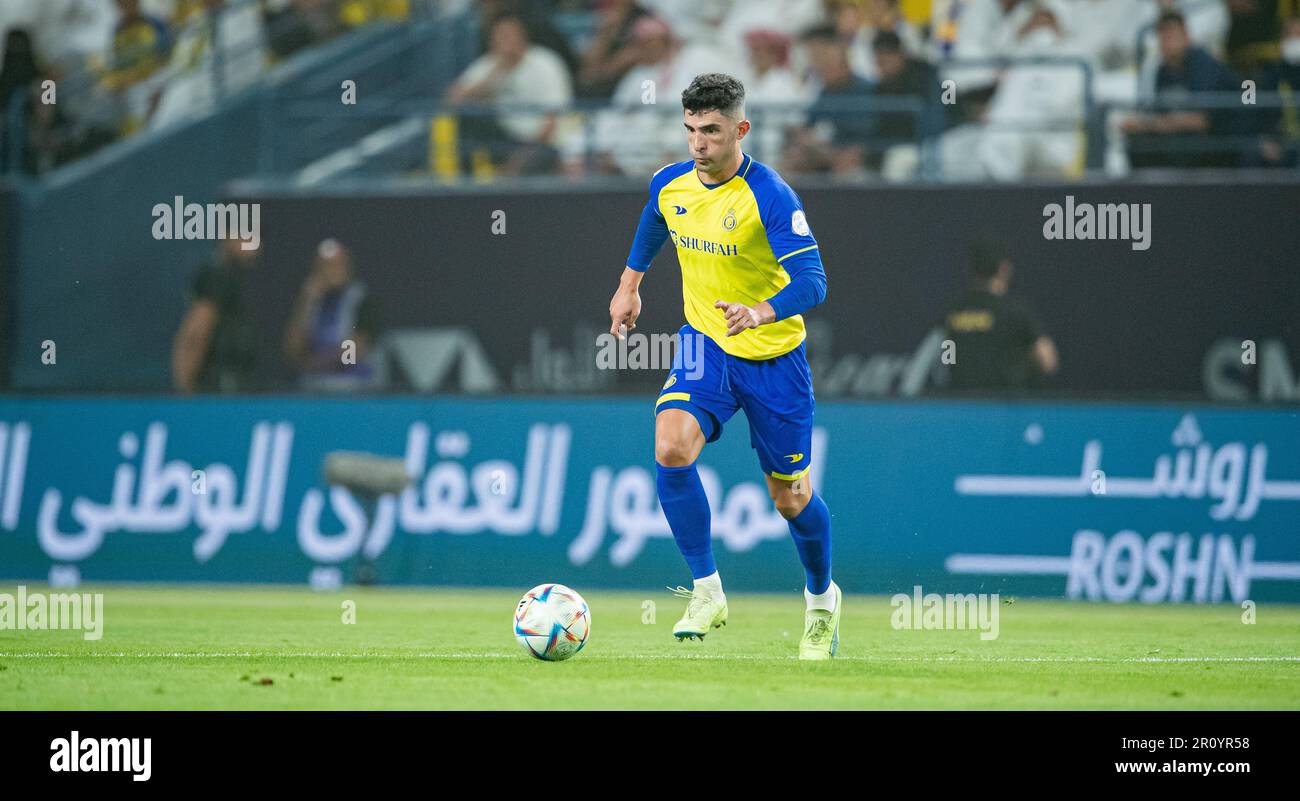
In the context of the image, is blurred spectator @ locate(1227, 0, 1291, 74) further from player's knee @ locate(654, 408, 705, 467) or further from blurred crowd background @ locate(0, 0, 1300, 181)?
player's knee @ locate(654, 408, 705, 467)

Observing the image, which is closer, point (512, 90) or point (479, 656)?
point (479, 656)

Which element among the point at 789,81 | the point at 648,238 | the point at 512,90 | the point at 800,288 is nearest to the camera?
the point at 800,288

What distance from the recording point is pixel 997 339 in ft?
47.1

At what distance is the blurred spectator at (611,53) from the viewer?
17.1 metres

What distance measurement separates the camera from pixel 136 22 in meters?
19.3

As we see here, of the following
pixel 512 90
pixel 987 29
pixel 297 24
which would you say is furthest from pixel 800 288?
pixel 297 24

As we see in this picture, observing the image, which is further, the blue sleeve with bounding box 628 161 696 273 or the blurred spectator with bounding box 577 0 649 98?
the blurred spectator with bounding box 577 0 649 98

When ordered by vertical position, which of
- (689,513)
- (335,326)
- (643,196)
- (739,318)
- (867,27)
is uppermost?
(867,27)

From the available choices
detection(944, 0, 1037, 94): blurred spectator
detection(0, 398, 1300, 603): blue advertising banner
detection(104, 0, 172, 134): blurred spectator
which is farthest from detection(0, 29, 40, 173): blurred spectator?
detection(944, 0, 1037, 94): blurred spectator

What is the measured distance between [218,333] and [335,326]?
1.05 metres

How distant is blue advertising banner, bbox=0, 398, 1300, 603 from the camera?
1305 centimetres

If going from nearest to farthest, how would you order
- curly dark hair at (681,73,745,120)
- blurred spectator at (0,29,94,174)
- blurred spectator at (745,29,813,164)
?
curly dark hair at (681,73,745,120), blurred spectator at (745,29,813,164), blurred spectator at (0,29,94,174)

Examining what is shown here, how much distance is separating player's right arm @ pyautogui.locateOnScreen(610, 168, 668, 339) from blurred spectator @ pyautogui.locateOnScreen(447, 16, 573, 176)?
306 inches

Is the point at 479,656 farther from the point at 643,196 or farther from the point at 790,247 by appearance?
the point at 643,196
